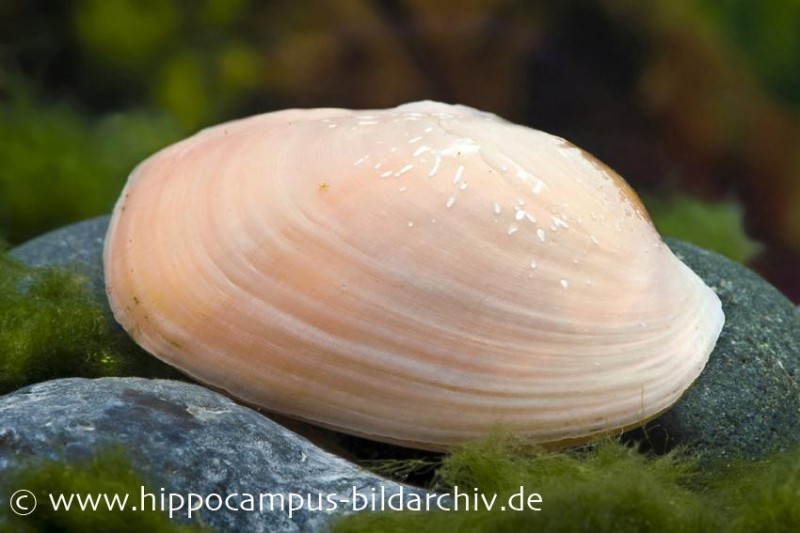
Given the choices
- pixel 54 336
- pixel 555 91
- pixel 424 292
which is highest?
pixel 555 91

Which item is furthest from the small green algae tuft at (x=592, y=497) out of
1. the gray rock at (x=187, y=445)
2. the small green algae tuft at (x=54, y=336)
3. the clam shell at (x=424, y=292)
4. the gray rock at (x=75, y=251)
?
the gray rock at (x=75, y=251)

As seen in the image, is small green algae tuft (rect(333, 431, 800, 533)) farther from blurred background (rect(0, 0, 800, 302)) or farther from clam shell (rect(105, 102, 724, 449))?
blurred background (rect(0, 0, 800, 302))

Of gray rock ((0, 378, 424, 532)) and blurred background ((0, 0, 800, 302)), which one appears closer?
gray rock ((0, 378, 424, 532))

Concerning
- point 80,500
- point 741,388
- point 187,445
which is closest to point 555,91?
point 741,388

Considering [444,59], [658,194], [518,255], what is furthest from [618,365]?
[444,59]

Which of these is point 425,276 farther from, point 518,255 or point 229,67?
point 229,67

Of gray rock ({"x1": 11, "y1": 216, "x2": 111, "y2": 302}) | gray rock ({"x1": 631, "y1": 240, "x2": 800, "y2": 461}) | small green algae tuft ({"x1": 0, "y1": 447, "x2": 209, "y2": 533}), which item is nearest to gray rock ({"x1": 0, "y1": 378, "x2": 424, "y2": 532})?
small green algae tuft ({"x1": 0, "y1": 447, "x2": 209, "y2": 533})

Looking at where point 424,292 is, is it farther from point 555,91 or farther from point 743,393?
point 555,91
